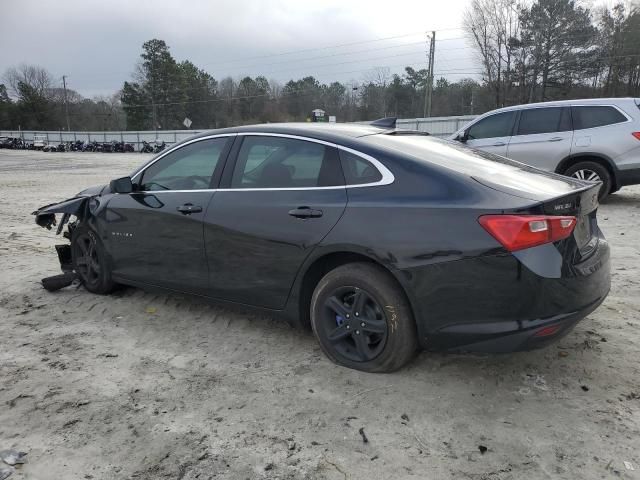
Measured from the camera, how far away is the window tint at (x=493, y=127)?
377 inches

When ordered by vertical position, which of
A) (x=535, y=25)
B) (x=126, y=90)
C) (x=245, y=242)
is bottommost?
(x=245, y=242)

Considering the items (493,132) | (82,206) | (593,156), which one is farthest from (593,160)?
(82,206)

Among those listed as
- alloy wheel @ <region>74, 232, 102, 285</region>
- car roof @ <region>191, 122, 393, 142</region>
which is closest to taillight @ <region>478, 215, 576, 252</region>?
car roof @ <region>191, 122, 393, 142</region>

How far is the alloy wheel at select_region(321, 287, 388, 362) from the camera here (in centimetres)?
318

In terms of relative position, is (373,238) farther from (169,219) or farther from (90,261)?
(90,261)

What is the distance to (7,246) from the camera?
7.27 m

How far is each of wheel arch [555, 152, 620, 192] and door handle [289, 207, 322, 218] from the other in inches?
276

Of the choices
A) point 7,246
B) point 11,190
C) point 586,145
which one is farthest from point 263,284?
point 11,190

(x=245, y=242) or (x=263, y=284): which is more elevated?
(x=245, y=242)

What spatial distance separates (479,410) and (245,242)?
1848 millimetres

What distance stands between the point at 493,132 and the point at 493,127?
10 centimetres

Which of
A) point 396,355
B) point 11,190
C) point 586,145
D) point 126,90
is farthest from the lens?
point 126,90

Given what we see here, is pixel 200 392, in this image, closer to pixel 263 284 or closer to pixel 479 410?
pixel 263 284

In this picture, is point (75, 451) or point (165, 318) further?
point (165, 318)
